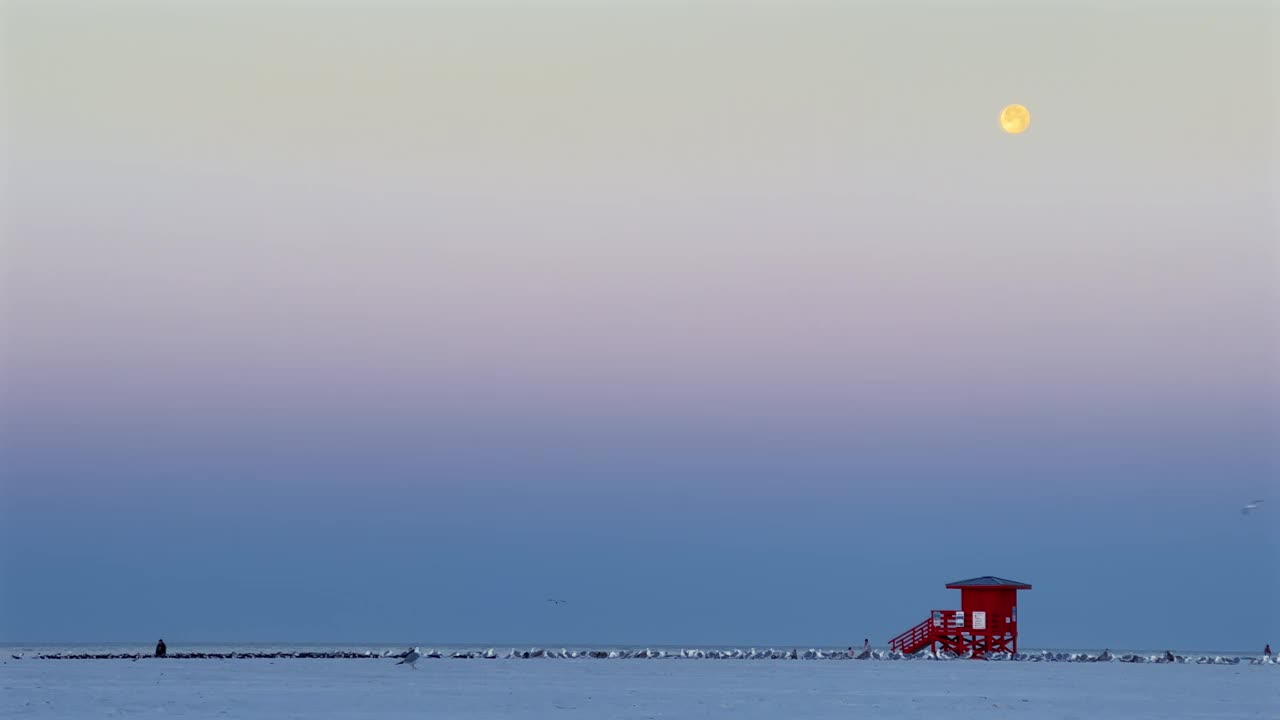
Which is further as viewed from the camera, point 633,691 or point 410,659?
point 410,659

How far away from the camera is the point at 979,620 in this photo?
86.3 m

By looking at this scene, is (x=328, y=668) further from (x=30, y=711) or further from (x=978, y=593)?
(x=30, y=711)

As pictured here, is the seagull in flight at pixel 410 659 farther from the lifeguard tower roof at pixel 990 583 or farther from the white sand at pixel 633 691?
the lifeguard tower roof at pixel 990 583

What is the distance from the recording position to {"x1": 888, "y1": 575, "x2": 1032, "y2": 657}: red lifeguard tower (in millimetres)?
85750

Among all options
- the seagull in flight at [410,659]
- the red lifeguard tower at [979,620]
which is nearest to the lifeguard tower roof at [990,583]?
the red lifeguard tower at [979,620]

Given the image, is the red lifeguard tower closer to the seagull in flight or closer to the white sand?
the white sand

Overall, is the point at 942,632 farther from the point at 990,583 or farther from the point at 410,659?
the point at 410,659

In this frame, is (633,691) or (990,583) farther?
(990,583)

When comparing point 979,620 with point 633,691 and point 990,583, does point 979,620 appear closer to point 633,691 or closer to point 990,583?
point 990,583

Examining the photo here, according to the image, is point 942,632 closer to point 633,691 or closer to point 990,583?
point 990,583

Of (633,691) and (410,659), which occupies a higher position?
(410,659)

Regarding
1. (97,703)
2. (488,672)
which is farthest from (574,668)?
(97,703)

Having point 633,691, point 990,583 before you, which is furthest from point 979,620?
point 633,691

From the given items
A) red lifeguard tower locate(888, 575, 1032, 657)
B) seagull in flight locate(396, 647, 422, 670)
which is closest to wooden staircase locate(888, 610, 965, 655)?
red lifeguard tower locate(888, 575, 1032, 657)
